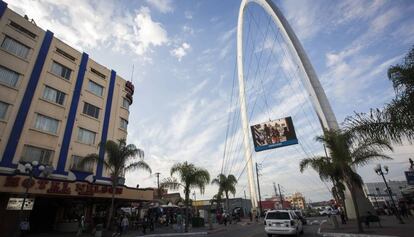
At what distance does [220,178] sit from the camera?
41688 mm

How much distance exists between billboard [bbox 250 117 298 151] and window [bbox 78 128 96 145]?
20.9m

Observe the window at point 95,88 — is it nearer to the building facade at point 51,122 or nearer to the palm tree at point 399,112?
the building facade at point 51,122

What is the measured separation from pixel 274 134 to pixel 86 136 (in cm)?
2357

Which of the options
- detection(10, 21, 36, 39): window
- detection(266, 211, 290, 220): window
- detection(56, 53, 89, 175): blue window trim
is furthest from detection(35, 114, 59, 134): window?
detection(266, 211, 290, 220): window

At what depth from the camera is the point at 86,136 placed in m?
29.7

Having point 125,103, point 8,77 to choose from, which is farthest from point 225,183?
point 8,77

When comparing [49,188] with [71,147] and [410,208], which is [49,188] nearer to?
[71,147]

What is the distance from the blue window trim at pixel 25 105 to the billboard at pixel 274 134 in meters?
26.6

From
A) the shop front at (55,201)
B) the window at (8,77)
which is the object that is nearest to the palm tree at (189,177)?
the shop front at (55,201)

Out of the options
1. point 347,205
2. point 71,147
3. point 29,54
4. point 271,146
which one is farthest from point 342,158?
point 29,54

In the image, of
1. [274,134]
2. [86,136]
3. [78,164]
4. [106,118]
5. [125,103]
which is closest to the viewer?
[78,164]

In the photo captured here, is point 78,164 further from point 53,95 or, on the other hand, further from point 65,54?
point 65,54

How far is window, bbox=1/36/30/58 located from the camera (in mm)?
24828

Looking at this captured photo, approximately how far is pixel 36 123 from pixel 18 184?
8528mm
